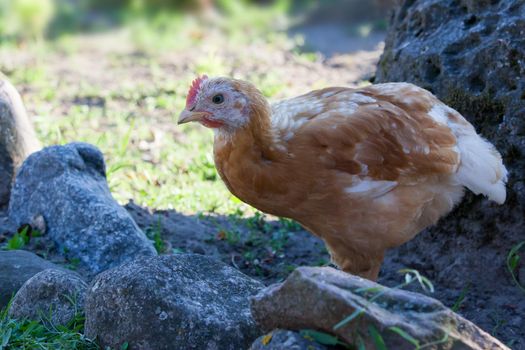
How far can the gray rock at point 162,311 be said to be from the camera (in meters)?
3.57

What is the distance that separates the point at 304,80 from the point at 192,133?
195 cm

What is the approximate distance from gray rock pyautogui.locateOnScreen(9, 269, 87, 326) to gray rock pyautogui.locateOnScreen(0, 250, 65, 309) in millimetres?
213

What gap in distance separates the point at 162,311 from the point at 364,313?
1073mm

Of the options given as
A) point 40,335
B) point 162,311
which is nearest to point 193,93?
point 162,311

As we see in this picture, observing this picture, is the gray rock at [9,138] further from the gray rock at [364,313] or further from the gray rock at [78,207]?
the gray rock at [364,313]

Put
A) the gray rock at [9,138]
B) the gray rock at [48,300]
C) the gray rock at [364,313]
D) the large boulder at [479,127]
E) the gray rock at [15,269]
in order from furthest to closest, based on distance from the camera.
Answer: the gray rock at [9,138] → the large boulder at [479,127] → the gray rock at [15,269] → the gray rock at [48,300] → the gray rock at [364,313]

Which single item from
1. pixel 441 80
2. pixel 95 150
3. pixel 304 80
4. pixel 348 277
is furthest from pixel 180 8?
pixel 348 277

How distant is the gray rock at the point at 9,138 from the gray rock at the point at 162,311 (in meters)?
2.11

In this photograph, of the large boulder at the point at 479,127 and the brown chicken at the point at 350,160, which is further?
the large boulder at the point at 479,127

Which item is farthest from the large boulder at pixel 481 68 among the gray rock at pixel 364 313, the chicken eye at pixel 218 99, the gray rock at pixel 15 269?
the gray rock at pixel 15 269

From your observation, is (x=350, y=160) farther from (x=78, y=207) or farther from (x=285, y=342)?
(x=78, y=207)

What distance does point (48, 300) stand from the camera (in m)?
3.98

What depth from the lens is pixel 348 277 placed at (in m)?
3.11

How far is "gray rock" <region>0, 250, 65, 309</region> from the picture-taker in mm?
4238
